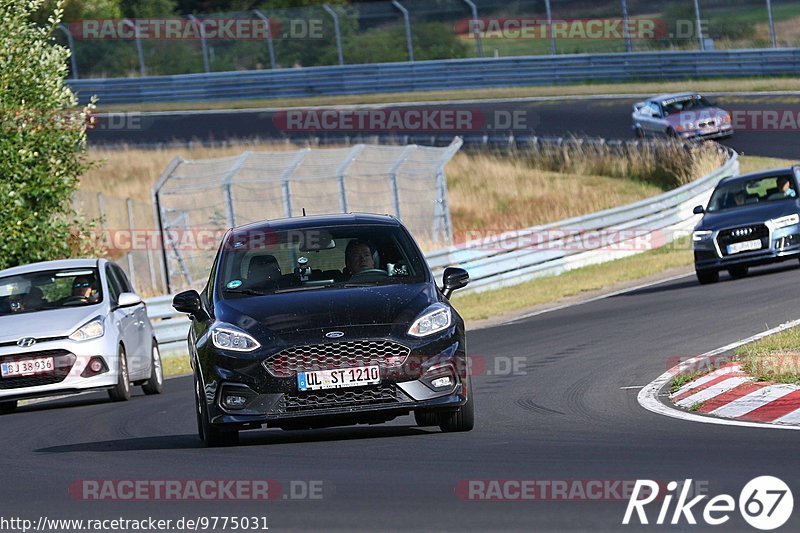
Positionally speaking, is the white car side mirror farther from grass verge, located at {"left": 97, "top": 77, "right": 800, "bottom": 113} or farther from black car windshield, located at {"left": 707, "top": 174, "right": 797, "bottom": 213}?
grass verge, located at {"left": 97, "top": 77, "right": 800, "bottom": 113}

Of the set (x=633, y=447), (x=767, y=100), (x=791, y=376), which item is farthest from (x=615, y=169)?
(x=633, y=447)

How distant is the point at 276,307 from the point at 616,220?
19.7 m

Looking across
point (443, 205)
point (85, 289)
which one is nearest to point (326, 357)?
point (85, 289)

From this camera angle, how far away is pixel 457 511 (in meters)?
7.22

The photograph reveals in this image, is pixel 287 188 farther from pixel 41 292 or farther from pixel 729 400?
pixel 729 400

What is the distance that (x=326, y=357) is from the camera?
9844mm

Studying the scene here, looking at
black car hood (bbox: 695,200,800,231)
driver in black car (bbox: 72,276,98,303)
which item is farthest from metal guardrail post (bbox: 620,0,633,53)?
driver in black car (bbox: 72,276,98,303)

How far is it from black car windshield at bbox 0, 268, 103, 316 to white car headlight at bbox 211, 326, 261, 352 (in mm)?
6389

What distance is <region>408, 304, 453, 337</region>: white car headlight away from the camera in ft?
32.9

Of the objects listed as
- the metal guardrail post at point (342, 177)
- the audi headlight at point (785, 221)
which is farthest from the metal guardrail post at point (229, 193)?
the audi headlight at point (785, 221)

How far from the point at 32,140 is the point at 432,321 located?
13.3 meters

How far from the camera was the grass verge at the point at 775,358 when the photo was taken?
11.6m

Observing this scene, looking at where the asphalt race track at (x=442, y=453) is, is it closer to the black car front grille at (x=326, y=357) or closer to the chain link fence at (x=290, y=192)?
the black car front grille at (x=326, y=357)

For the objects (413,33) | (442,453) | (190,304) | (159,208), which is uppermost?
(413,33)
